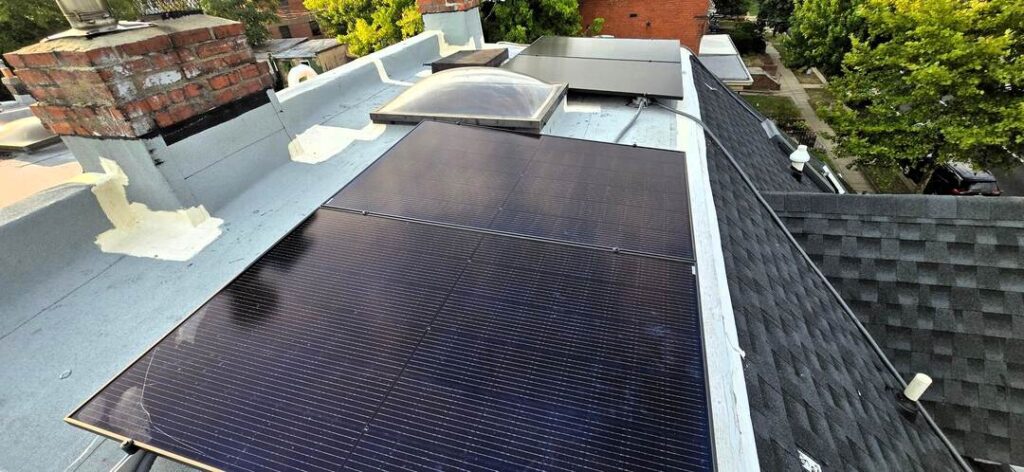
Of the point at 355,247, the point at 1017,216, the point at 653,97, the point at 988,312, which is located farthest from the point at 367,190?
the point at 1017,216

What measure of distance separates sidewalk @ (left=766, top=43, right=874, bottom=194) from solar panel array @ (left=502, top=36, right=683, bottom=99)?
13168 millimetres

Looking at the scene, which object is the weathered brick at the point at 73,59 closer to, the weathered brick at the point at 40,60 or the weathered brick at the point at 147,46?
the weathered brick at the point at 40,60

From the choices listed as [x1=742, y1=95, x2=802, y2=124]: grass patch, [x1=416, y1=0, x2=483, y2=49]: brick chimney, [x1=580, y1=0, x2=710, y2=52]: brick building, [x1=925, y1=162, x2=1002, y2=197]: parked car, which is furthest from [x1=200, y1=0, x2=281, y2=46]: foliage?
[x1=925, y1=162, x2=1002, y2=197]: parked car

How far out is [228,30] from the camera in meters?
4.57

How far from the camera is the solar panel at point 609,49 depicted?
930 centimetres

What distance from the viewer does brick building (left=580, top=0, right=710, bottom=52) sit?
22016 millimetres

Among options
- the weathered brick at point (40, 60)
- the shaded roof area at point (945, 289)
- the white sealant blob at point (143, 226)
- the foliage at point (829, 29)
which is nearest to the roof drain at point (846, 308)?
the shaded roof area at point (945, 289)

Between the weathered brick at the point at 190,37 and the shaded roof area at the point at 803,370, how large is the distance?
5.98 m

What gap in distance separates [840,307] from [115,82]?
8.29m

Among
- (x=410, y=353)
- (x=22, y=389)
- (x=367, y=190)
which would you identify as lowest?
(x=22, y=389)

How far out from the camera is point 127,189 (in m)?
4.34

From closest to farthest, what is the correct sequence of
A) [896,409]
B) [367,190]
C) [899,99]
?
[367,190], [896,409], [899,99]

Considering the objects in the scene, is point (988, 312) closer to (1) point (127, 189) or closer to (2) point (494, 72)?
(2) point (494, 72)

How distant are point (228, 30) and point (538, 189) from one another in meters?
3.90
